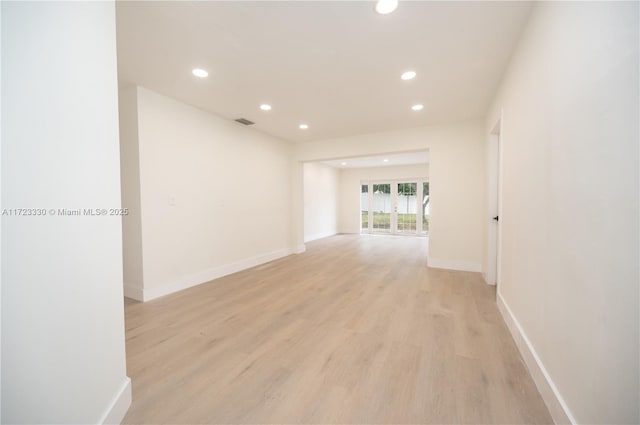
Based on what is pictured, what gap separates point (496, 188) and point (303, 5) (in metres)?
3.20

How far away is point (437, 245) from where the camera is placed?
A: 14.9 ft

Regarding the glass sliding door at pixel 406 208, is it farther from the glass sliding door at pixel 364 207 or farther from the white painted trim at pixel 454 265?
the white painted trim at pixel 454 265

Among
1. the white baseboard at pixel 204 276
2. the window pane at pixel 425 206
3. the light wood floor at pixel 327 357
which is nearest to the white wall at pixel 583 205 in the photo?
the light wood floor at pixel 327 357

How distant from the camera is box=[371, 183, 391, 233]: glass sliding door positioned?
930 cm

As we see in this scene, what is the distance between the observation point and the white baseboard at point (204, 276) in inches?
124

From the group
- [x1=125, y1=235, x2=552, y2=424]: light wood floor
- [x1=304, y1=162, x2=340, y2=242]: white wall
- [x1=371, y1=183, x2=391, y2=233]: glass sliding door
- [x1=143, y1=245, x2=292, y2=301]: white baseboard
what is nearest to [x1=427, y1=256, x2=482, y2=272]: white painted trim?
[x1=125, y1=235, x2=552, y2=424]: light wood floor

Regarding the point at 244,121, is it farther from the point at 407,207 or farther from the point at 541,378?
the point at 407,207

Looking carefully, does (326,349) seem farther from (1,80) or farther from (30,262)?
(1,80)

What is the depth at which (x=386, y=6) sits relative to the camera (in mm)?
1758

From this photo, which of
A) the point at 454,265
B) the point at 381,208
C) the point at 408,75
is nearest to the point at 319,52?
the point at 408,75

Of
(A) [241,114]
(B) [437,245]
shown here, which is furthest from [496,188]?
(A) [241,114]

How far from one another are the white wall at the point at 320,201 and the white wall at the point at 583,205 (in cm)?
629

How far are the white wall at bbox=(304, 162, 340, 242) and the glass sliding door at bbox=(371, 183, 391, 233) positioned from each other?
4.78 ft

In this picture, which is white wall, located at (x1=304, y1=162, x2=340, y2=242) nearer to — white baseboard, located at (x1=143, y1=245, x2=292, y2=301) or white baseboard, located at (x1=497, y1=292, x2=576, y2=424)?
white baseboard, located at (x1=143, y1=245, x2=292, y2=301)
